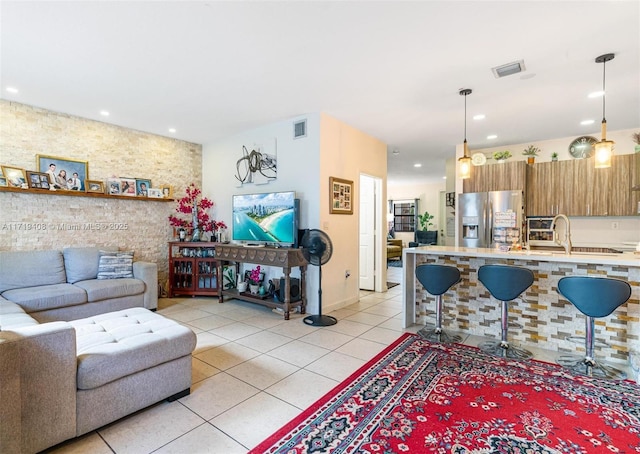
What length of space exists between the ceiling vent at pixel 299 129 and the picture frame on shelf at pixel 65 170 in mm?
2975

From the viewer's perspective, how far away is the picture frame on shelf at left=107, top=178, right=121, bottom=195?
461 centimetres

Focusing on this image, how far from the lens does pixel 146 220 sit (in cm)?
507

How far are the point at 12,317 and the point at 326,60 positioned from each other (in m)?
3.34

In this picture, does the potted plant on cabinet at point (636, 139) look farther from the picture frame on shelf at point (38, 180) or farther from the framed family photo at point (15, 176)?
the framed family photo at point (15, 176)

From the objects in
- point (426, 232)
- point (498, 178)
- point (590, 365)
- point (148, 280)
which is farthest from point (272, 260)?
point (426, 232)

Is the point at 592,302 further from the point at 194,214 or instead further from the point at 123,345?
the point at 194,214

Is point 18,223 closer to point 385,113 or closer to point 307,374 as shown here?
point 307,374

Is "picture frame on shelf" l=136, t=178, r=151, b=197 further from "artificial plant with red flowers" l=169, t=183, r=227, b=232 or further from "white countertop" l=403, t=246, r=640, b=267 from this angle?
"white countertop" l=403, t=246, r=640, b=267

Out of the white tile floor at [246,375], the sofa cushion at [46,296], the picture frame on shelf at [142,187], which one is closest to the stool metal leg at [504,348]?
the white tile floor at [246,375]

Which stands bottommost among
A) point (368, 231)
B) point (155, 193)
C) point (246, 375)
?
point (246, 375)

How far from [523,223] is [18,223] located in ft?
23.3

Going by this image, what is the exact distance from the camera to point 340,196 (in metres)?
4.45

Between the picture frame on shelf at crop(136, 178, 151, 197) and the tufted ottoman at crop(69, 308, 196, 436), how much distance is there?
118 inches

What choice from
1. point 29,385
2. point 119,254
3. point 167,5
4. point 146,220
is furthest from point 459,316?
point 146,220
